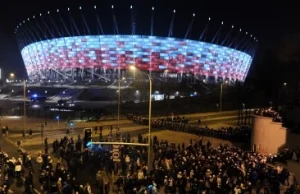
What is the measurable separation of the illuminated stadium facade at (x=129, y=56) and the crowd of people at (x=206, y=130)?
54798 millimetres

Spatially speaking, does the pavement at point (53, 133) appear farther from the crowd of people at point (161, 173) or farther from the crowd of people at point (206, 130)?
the crowd of people at point (161, 173)

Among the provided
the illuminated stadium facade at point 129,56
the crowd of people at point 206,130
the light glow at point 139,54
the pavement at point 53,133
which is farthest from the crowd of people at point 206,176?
the light glow at point 139,54

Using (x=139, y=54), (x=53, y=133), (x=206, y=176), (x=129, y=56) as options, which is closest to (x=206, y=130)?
(x=53, y=133)

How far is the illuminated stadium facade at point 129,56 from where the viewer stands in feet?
337

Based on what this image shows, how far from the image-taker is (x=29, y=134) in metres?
38.5

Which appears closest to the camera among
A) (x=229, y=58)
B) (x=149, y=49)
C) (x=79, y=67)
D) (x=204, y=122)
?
A: (x=204, y=122)

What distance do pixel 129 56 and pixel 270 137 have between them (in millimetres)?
76286

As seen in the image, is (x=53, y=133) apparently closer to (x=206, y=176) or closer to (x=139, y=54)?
(x=206, y=176)

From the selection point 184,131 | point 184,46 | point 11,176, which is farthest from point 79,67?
point 11,176

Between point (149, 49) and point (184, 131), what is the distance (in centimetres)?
6251

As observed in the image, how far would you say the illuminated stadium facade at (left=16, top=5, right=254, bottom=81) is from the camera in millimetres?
102688

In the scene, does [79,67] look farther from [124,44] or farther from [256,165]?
[256,165]

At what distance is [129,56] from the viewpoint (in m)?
104

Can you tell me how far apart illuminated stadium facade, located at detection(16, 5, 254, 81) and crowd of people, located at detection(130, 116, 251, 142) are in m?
54.8
